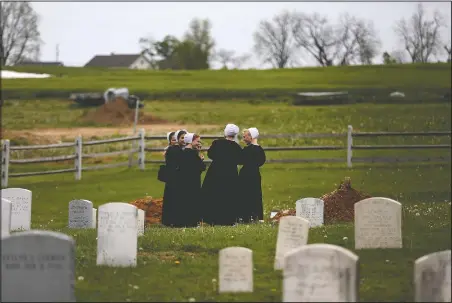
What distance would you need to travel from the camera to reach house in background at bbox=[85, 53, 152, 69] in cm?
14338

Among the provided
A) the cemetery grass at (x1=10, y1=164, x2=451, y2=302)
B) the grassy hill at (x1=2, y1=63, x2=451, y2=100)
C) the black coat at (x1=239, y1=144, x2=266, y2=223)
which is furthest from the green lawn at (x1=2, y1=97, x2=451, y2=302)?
the grassy hill at (x1=2, y1=63, x2=451, y2=100)

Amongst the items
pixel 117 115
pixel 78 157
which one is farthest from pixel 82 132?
pixel 78 157

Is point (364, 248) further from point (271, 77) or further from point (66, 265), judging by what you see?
point (271, 77)

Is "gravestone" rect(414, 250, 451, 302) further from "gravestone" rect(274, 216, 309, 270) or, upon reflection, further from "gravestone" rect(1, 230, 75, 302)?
"gravestone" rect(1, 230, 75, 302)

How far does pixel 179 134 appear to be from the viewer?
2050 cm

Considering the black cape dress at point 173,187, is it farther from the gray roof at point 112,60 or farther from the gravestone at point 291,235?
the gray roof at point 112,60

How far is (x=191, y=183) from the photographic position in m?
20.7

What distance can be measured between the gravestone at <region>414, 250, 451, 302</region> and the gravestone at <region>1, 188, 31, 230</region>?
387 inches

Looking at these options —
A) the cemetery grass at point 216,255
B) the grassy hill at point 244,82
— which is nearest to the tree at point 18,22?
the grassy hill at point 244,82

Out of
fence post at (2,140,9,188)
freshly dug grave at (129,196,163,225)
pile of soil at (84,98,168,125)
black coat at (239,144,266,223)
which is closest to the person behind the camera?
black coat at (239,144,266,223)

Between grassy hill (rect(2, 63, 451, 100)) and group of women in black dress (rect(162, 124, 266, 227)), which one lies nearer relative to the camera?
group of women in black dress (rect(162, 124, 266, 227))

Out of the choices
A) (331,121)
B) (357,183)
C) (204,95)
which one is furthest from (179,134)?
(204,95)

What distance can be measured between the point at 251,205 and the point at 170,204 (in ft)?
5.46

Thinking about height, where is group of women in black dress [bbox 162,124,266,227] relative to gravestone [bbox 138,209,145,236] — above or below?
above
